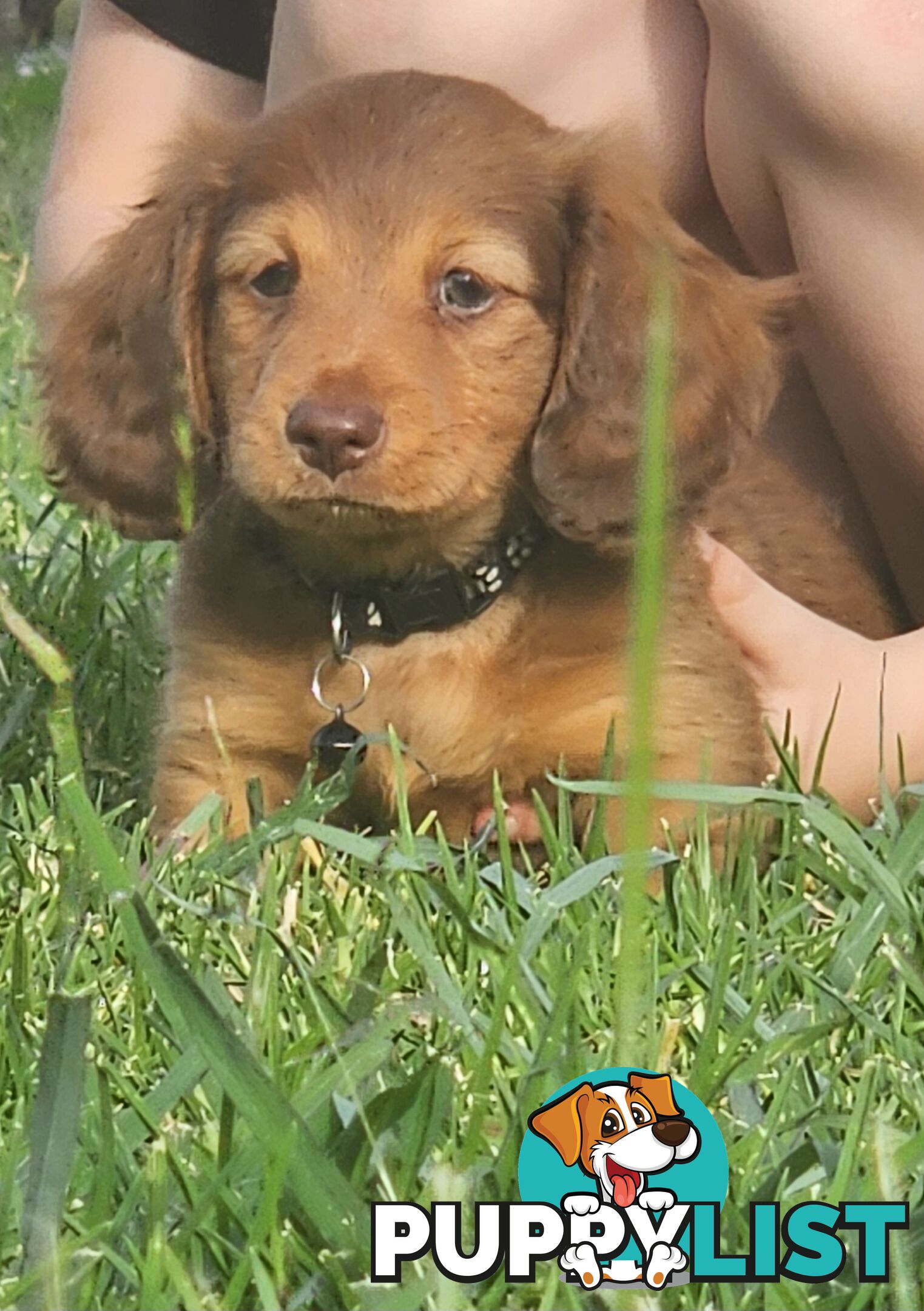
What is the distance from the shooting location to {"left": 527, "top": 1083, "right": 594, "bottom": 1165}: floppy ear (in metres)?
1.07

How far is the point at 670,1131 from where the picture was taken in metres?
1.06

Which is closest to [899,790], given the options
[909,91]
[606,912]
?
[606,912]

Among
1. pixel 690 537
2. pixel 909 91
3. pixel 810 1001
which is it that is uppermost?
pixel 909 91

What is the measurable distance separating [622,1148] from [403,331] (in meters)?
1.18

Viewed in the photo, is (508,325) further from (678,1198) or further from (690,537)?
(678,1198)

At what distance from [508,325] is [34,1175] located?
4.09 ft

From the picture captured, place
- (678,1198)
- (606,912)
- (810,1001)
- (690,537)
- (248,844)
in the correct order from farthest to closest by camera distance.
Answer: (690,537), (248,844), (606,912), (810,1001), (678,1198)

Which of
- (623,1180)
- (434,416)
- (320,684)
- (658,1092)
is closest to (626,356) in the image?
(434,416)

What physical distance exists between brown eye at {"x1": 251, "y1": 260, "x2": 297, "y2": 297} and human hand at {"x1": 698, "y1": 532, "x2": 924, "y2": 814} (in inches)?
24.4

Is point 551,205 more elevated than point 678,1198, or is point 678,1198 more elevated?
point 551,205

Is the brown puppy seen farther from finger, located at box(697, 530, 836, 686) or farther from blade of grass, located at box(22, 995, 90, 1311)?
blade of grass, located at box(22, 995, 90, 1311)

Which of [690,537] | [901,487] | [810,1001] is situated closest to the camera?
[810,1001]

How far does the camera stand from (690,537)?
90.6 inches

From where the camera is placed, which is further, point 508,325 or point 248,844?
point 508,325
